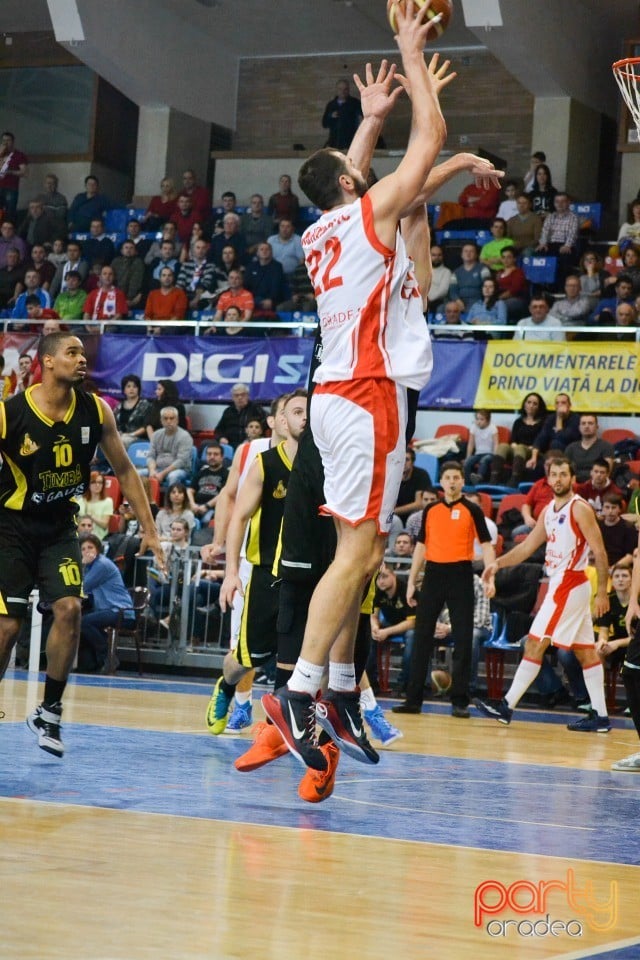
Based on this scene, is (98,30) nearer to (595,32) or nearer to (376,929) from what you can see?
(595,32)

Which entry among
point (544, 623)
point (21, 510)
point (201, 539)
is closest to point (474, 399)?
point (201, 539)

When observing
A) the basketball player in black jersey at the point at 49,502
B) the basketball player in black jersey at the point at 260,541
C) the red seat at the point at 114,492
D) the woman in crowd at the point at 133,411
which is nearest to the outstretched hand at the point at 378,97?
the basketball player in black jersey at the point at 49,502

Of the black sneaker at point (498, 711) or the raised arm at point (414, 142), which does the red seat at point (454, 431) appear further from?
the raised arm at point (414, 142)

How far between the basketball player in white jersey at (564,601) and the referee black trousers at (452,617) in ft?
1.62

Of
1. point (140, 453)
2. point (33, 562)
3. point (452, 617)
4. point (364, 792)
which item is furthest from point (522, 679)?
point (140, 453)

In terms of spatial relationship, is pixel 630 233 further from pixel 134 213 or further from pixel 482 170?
pixel 482 170

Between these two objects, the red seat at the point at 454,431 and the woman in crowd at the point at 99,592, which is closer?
the woman in crowd at the point at 99,592

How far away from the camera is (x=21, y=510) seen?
6707 millimetres

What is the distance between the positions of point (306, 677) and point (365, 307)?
4.45 ft

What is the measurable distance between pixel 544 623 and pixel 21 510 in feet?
18.9

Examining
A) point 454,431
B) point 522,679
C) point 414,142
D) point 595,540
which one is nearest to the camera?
point 414,142

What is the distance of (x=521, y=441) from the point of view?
16203mm

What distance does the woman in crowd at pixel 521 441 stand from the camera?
52.2ft

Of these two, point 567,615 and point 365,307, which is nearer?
point 365,307
